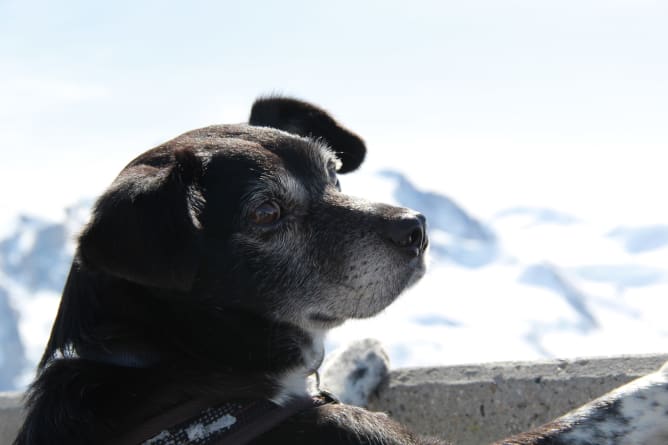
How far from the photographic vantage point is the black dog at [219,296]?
2453 millimetres

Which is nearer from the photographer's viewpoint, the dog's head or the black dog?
the black dog

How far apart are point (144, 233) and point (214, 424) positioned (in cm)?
67

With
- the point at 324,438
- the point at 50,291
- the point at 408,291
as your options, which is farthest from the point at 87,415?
the point at 50,291

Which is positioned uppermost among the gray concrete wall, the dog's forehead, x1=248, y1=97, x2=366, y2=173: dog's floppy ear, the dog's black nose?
x1=248, y1=97, x2=366, y2=173: dog's floppy ear

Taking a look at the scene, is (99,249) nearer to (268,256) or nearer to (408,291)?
(268,256)

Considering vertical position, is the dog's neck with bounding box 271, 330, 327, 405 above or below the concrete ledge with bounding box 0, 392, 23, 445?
above

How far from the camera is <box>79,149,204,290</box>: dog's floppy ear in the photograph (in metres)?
2.37

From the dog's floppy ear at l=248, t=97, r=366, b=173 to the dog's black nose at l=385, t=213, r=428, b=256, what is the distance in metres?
0.81

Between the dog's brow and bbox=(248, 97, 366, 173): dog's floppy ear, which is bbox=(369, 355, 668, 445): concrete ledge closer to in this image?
bbox=(248, 97, 366, 173): dog's floppy ear

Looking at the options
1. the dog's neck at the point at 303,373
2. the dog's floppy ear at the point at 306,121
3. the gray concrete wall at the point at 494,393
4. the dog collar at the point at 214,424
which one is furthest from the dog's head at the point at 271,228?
the gray concrete wall at the point at 494,393

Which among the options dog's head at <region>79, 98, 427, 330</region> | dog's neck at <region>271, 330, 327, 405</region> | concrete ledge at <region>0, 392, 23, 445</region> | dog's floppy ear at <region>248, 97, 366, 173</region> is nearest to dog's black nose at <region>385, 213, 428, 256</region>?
dog's head at <region>79, 98, 427, 330</region>

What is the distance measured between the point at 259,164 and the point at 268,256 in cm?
34

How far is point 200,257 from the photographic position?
2.70 metres

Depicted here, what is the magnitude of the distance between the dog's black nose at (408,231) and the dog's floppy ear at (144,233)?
2.47 feet
